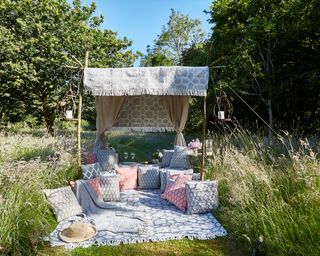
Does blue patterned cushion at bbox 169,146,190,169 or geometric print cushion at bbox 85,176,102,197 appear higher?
blue patterned cushion at bbox 169,146,190,169

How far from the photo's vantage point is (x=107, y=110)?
7398 millimetres

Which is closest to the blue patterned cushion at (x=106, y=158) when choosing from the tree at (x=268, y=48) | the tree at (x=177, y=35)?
the tree at (x=268, y=48)

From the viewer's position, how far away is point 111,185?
545 cm

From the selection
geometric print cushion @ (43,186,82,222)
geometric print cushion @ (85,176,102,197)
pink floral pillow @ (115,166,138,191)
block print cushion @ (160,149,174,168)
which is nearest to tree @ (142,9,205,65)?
block print cushion @ (160,149,174,168)

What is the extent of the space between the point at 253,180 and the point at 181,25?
74.6ft

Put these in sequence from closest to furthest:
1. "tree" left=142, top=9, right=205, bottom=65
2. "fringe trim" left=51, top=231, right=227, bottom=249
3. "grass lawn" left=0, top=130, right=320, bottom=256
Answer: "grass lawn" left=0, top=130, right=320, bottom=256 → "fringe trim" left=51, top=231, right=227, bottom=249 → "tree" left=142, top=9, right=205, bottom=65

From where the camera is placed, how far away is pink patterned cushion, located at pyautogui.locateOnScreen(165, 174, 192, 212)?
16.5ft

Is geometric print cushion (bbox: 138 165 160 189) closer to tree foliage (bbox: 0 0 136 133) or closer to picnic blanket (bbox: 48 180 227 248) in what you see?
picnic blanket (bbox: 48 180 227 248)

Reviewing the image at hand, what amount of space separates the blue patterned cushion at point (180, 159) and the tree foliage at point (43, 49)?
563cm

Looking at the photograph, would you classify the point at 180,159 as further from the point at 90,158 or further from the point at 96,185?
the point at 96,185

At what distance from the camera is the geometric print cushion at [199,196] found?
482cm

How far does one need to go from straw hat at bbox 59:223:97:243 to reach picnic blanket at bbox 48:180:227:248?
0.18 feet

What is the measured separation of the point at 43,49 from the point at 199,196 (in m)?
9.67

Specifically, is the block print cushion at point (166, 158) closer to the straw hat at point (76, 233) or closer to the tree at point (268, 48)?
the straw hat at point (76, 233)
